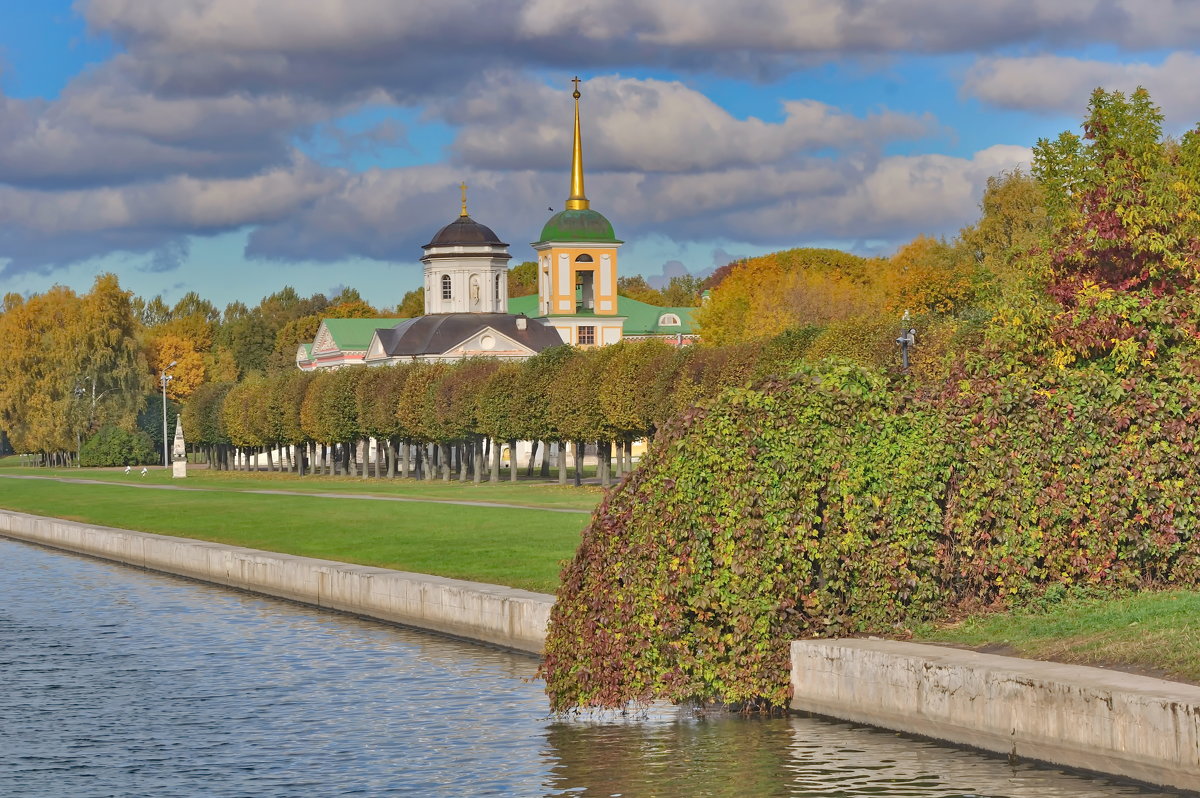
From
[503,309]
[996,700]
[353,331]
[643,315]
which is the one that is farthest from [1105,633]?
[643,315]

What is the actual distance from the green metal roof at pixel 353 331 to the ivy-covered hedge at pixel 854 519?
4856 inches

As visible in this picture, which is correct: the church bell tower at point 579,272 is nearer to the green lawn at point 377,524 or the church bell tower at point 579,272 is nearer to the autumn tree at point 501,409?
the autumn tree at point 501,409

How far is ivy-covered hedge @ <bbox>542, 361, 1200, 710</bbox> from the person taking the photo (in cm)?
1512

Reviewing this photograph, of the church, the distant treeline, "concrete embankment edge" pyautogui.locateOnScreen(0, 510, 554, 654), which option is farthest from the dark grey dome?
"concrete embankment edge" pyautogui.locateOnScreen(0, 510, 554, 654)

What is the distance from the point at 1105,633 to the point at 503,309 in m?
122

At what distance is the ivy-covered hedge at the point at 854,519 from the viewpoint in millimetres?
15117

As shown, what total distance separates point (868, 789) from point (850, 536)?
3358mm

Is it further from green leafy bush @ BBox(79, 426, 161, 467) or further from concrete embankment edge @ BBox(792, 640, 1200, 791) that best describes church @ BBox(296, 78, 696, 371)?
concrete embankment edge @ BBox(792, 640, 1200, 791)

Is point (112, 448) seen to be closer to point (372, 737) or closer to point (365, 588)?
point (365, 588)

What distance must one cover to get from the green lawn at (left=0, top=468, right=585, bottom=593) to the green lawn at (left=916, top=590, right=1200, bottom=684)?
501cm

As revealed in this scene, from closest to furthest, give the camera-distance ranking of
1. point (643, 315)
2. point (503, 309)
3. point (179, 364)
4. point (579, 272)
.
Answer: point (503, 309) < point (579, 272) < point (643, 315) < point (179, 364)

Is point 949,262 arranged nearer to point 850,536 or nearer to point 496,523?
point 496,523

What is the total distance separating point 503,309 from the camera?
443 feet

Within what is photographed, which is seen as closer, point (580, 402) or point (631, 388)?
point (631, 388)
